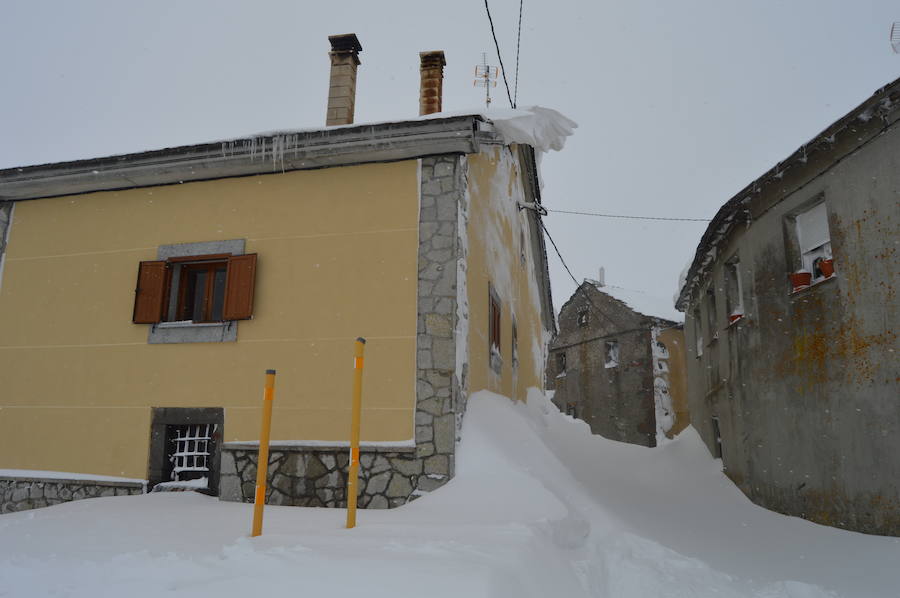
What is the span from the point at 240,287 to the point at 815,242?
24.3ft

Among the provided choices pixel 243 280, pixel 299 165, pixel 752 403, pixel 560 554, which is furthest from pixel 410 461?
pixel 752 403

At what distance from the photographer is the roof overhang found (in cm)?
667

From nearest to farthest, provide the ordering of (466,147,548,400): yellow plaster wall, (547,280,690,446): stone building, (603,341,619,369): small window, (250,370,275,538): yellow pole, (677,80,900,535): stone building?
1. (250,370,275,538): yellow pole
2. (677,80,900,535): stone building
3. (466,147,548,400): yellow plaster wall
4. (547,280,690,446): stone building
5. (603,341,619,369): small window

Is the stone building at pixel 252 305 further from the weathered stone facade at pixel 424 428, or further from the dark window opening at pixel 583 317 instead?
the dark window opening at pixel 583 317

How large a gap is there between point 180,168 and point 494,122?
12.7ft

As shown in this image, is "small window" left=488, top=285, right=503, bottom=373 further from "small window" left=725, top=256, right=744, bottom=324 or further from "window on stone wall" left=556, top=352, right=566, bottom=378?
"window on stone wall" left=556, top=352, right=566, bottom=378

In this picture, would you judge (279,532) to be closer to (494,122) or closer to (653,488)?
(494,122)

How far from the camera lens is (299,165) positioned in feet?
23.9

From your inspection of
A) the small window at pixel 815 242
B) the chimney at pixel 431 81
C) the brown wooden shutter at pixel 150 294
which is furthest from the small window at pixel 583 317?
the brown wooden shutter at pixel 150 294

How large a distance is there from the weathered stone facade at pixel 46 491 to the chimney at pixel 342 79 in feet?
18.0

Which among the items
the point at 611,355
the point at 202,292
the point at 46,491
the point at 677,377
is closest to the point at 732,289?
the point at 202,292

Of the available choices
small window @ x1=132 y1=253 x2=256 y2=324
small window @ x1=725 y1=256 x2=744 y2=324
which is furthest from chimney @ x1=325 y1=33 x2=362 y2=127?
small window @ x1=725 y1=256 x2=744 y2=324

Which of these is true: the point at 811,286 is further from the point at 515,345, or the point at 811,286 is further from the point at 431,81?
the point at 431,81

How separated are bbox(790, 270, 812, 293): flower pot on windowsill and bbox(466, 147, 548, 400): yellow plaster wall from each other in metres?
4.08
